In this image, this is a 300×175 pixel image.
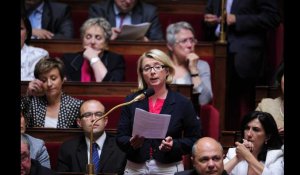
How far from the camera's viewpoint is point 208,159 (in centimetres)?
210

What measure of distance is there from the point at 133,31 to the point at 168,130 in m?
1.01

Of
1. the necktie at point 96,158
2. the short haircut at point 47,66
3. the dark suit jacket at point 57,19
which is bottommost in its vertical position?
the necktie at point 96,158

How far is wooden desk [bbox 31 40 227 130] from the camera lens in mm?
3131

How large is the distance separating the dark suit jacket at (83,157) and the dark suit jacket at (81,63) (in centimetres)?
59

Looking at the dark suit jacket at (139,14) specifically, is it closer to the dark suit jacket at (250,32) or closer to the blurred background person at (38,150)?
the dark suit jacket at (250,32)

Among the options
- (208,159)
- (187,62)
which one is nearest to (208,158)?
(208,159)

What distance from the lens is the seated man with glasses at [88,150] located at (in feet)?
8.06

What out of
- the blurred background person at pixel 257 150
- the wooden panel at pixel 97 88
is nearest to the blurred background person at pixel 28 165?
the blurred background person at pixel 257 150

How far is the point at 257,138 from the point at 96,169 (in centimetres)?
49

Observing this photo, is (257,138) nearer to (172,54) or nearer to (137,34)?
(172,54)

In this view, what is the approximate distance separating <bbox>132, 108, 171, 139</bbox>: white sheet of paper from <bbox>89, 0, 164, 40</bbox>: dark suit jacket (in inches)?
47.8

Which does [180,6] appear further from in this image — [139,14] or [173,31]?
[173,31]

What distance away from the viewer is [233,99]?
3281 millimetres
